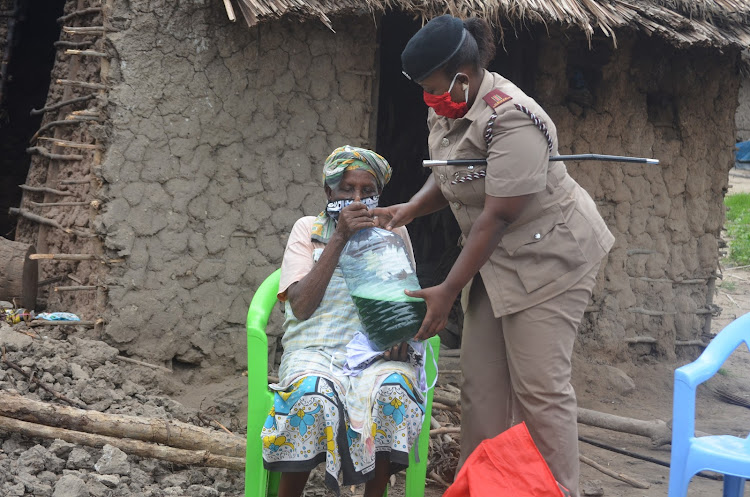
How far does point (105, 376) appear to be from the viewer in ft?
13.6

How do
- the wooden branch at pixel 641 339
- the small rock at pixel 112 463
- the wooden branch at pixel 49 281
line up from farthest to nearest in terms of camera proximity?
1. the wooden branch at pixel 641 339
2. the wooden branch at pixel 49 281
3. the small rock at pixel 112 463

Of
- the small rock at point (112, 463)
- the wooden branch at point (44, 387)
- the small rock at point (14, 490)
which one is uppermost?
the wooden branch at point (44, 387)

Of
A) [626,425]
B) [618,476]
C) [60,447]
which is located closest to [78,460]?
[60,447]

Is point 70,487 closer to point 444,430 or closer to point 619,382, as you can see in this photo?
point 444,430

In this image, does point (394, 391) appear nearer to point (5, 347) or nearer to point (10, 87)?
point (5, 347)

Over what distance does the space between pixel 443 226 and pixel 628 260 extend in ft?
5.68

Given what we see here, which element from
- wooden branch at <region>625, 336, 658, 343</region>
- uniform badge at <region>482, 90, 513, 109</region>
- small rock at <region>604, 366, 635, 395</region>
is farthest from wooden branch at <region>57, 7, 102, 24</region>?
wooden branch at <region>625, 336, 658, 343</region>

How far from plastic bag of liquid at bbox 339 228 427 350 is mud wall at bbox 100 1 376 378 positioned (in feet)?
5.90

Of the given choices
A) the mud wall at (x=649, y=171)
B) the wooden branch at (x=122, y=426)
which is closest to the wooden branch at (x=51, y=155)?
the wooden branch at (x=122, y=426)

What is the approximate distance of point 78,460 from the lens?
3250 millimetres

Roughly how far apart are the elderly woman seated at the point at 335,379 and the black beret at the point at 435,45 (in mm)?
586

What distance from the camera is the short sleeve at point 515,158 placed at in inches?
99.4

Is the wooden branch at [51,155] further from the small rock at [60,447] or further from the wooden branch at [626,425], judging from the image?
the wooden branch at [626,425]

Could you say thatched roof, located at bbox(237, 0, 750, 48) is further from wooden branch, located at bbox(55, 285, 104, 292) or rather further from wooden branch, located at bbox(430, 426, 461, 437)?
wooden branch, located at bbox(430, 426, 461, 437)
